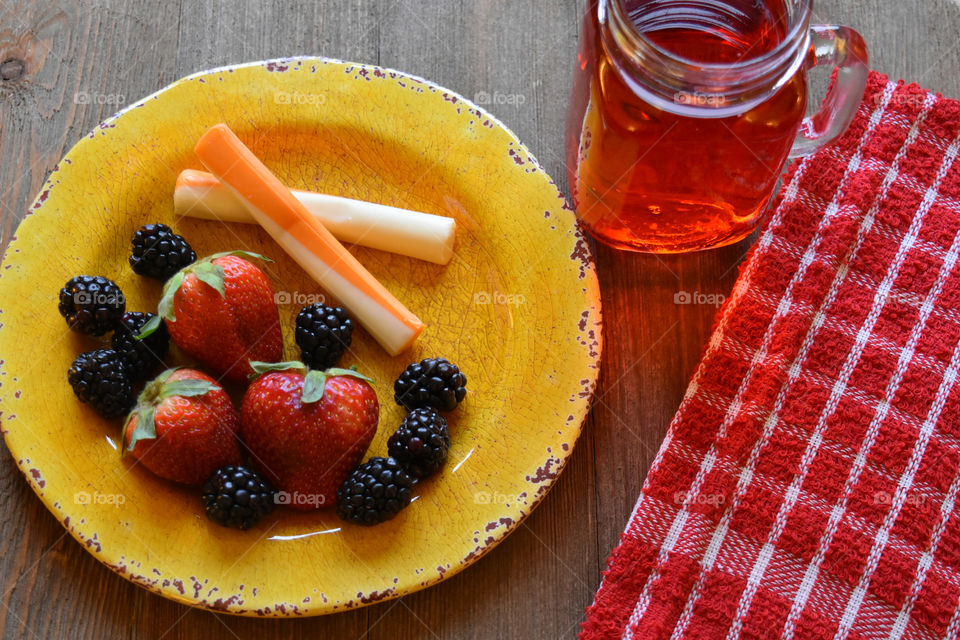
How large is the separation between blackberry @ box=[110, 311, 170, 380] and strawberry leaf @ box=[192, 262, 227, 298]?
4.1 inches

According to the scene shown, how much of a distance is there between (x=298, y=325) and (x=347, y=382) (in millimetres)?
128

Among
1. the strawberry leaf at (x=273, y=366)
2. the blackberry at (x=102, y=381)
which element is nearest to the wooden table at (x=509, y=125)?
the blackberry at (x=102, y=381)

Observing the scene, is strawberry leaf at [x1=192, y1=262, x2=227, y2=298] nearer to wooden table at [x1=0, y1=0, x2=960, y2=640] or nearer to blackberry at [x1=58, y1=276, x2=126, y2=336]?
blackberry at [x1=58, y1=276, x2=126, y2=336]

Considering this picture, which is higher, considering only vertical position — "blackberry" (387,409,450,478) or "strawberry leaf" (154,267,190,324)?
"strawberry leaf" (154,267,190,324)

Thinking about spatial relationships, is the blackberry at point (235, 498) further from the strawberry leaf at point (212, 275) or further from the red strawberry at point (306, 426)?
the strawberry leaf at point (212, 275)

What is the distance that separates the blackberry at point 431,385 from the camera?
115cm

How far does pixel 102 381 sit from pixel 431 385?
414 millimetres

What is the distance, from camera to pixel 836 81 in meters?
1.11

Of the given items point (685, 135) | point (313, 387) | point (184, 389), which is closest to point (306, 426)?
point (313, 387)

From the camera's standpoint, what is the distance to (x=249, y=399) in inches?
42.7

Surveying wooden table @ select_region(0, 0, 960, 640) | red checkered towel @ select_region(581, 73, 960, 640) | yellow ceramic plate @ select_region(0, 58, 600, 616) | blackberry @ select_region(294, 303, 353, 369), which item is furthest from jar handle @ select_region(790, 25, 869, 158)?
blackberry @ select_region(294, 303, 353, 369)

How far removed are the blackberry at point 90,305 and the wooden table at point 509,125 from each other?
0.08m

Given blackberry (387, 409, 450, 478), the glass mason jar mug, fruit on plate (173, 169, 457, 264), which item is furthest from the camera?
fruit on plate (173, 169, 457, 264)

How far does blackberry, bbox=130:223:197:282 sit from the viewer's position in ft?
3.84
